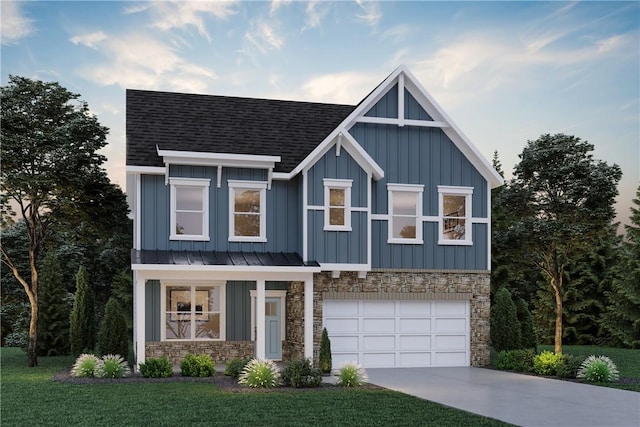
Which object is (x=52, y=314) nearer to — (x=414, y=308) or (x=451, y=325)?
(x=414, y=308)

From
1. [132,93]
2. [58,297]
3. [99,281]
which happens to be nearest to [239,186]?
[132,93]

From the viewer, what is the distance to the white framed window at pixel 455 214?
79.4 feet

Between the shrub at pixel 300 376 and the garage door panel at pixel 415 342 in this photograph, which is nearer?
the shrub at pixel 300 376

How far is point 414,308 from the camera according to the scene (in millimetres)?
23844

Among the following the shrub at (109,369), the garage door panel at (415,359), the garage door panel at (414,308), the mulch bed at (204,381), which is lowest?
the garage door panel at (415,359)

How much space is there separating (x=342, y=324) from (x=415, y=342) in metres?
2.48

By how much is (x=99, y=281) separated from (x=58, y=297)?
8.85 m

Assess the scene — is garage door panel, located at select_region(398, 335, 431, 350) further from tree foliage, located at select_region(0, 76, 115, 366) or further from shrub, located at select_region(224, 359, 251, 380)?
tree foliage, located at select_region(0, 76, 115, 366)

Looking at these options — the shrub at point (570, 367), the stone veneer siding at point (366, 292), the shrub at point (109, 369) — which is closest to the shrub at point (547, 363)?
the shrub at point (570, 367)

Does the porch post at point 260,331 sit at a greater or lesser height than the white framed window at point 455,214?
lesser

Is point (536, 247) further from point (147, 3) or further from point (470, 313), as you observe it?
point (147, 3)

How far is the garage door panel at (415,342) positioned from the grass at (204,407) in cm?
658

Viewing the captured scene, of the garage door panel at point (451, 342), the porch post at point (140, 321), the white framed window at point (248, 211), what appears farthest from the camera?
the garage door panel at point (451, 342)

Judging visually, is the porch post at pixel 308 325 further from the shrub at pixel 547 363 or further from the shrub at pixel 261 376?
the shrub at pixel 547 363
